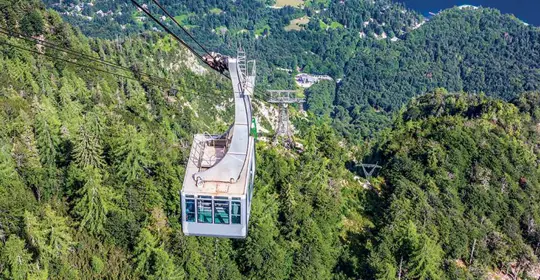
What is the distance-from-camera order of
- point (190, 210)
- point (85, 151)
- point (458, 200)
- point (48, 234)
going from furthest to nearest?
point (458, 200) < point (85, 151) < point (48, 234) < point (190, 210)

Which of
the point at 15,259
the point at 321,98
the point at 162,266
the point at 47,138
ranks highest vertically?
the point at 47,138

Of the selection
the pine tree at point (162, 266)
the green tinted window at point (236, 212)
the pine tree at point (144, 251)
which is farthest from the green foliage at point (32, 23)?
the green tinted window at point (236, 212)

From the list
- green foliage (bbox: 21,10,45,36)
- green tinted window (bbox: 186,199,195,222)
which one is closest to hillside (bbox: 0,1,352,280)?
green tinted window (bbox: 186,199,195,222)

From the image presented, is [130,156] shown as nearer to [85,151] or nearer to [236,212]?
[85,151]

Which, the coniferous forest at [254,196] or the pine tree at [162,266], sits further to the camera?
the coniferous forest at [254,196]

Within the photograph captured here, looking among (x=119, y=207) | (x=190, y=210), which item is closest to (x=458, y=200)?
(x=119, y=207)

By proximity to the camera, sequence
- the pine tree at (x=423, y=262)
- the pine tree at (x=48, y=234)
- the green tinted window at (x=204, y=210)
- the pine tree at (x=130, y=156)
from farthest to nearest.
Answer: the pine tree at (x=423, y=262) → the pine tree at (x=130, y=156) → the pine tree at (x=48, y=234) → the green tinted window at (x=204, y=210)

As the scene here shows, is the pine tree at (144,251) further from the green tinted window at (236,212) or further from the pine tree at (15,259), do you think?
the green tinted window at (236,212)
